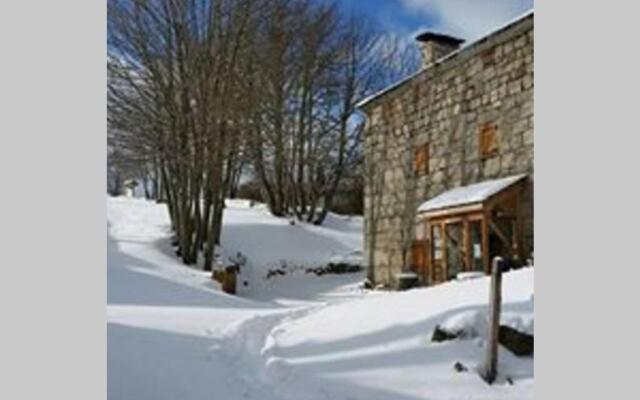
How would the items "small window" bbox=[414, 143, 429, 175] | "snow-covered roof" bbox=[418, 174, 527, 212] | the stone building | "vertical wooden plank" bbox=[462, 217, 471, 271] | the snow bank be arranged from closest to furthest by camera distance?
the snow bank
"snow-covered roof" bbox=[418, 174, 527, 212]
the stone building
"vertical wooden plank" bbox=[462, 217, 471, 271]
"small window" bbox=[414, 143, 429, 175]

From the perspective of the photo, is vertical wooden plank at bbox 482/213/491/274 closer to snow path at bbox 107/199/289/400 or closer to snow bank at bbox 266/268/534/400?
snow path at bbox 107/199/289/400

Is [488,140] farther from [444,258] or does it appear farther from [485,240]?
[444,258]

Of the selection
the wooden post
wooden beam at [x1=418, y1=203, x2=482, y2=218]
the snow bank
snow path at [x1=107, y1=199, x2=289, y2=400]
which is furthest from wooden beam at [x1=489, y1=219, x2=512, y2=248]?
the wooden post

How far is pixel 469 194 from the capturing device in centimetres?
979

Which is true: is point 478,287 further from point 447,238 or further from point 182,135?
point 182,135

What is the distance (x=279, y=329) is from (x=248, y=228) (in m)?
9.96

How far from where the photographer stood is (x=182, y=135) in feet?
40.1

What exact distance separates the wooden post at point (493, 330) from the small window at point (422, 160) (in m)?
7.33

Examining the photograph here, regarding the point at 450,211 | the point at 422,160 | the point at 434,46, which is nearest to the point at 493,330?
the point at 450,211

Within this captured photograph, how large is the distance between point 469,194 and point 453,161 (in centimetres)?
118

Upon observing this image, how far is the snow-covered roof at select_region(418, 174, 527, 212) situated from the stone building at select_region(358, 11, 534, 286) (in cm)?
2

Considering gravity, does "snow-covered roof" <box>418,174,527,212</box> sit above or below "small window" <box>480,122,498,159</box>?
below

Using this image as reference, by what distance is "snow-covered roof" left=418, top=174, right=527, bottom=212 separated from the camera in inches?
364
